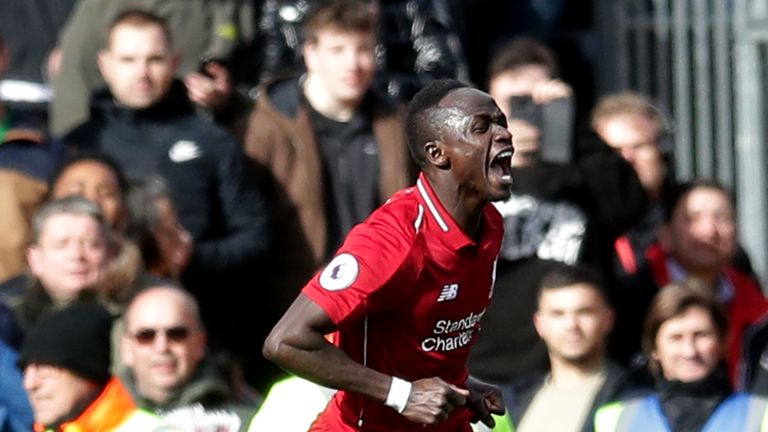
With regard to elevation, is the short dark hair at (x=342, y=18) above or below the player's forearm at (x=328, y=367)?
above

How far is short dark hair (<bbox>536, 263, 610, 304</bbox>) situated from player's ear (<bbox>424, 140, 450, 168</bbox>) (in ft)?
8.24

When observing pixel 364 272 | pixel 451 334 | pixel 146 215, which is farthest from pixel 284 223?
pixel 364 272

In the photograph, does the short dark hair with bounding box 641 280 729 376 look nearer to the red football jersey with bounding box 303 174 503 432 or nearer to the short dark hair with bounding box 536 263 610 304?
→ the short dark hair with bounding box 536 263 610 304

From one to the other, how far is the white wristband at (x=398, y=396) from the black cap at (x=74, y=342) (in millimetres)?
1760

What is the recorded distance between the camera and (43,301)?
26.7ft

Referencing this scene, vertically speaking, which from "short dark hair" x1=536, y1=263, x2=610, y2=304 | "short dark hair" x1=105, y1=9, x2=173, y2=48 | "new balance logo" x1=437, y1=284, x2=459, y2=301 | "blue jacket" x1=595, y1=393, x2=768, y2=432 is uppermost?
"short dark hair" x1=105, y1=9, x2=173, y2=48

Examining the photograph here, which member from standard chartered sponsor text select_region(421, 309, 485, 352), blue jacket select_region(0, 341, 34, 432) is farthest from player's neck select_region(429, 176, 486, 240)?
blue jacket select_region(0, 341, 34, 432)

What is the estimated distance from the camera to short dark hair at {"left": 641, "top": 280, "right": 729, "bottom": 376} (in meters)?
8.18

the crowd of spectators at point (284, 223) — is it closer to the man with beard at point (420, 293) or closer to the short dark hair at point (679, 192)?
the short dark hair at point (679, 192)

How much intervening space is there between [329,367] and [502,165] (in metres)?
0.75

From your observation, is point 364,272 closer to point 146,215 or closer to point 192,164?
point 146,215

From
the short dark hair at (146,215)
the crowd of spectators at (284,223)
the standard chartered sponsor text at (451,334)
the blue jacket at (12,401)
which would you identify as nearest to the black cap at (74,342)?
the crowd of spectators at (284,223)

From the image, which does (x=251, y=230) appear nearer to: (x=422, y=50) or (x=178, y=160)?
(x=178, y=160)

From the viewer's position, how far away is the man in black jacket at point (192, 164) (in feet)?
28.3
